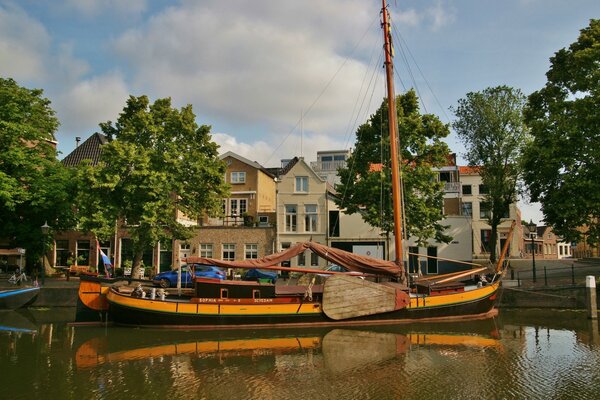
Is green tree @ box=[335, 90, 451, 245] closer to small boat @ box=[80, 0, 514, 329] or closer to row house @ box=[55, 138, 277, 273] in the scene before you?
small boat @ box=[80, 0, 514, 329]

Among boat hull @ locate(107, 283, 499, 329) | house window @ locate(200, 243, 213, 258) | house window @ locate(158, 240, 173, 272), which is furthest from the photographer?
house window @ locate(200, 243, 213, 258)

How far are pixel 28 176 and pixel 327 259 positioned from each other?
76.7ft

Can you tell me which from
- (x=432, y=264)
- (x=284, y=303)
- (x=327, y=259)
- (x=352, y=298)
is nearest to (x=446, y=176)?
(x=432, y=264)

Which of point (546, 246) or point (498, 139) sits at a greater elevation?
point (498, 139)

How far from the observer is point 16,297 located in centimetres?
2597

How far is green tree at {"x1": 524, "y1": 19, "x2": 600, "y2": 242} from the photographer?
25.3m

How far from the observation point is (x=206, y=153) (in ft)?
102

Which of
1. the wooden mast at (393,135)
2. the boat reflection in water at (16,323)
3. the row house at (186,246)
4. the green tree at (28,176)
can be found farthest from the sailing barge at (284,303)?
the row house at (186,246)

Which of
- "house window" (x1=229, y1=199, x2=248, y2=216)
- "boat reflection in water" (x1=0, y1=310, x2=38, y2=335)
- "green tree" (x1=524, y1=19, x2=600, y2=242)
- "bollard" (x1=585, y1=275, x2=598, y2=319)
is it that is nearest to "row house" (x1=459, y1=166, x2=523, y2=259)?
"green tree" (x1=524, y1=19, x2=600, y2=242)

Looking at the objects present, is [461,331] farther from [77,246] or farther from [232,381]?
[77,246]

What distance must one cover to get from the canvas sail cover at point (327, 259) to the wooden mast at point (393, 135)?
0.94 meters

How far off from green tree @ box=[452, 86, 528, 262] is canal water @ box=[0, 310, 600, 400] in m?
15.2

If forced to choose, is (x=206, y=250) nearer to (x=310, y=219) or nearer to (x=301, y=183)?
(x=310, y=219)

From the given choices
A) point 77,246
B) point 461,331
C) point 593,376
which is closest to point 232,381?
point 593,376
